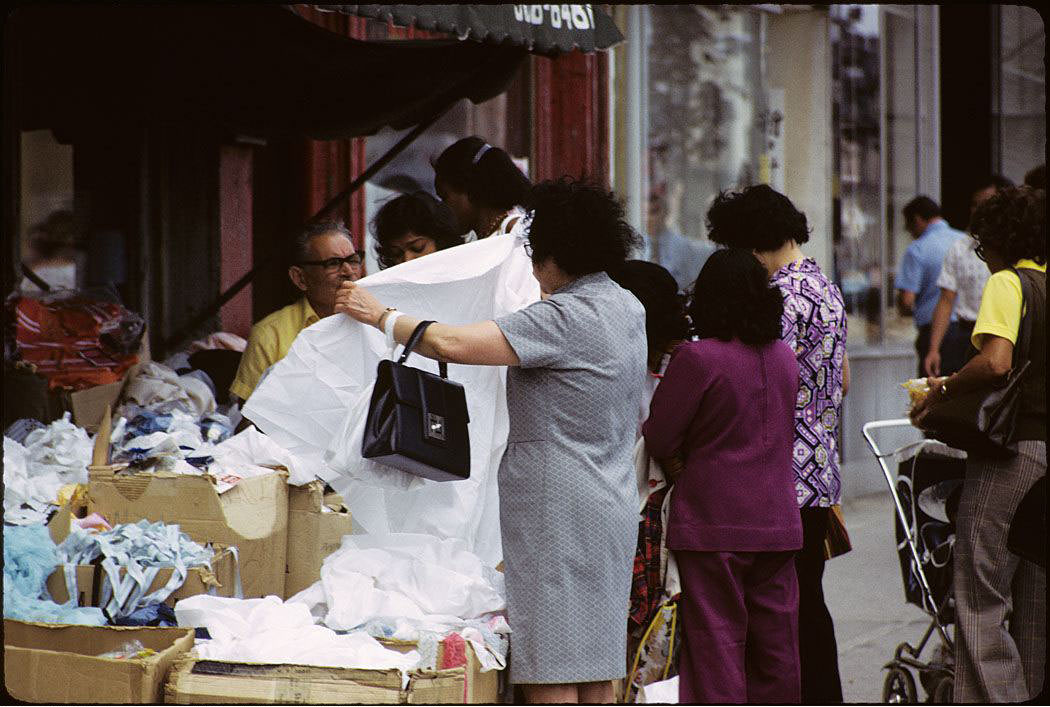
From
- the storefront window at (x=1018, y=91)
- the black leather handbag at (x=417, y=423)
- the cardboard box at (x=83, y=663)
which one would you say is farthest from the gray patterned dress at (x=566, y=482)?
the storefront window at (x=1018, y=91)

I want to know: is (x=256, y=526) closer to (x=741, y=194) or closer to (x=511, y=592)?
(x=511, y=592)

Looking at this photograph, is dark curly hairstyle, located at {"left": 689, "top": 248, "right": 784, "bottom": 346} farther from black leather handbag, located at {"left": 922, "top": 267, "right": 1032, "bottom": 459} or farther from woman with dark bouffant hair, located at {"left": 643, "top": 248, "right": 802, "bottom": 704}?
black leather handbag, located at {"left": 922, "top": 267, "right": 1032, "bottom": 459}

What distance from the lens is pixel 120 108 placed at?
294 inches

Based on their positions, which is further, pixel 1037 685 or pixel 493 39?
pixel 493 39

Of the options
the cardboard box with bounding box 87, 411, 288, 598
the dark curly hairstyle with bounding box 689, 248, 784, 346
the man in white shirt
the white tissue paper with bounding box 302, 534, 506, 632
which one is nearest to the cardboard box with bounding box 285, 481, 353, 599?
the cardboard box with bounding box 87, 411, 288, 598

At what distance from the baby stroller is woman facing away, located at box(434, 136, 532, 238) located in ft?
5.53

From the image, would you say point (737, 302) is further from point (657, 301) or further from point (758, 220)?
point (758, 220)

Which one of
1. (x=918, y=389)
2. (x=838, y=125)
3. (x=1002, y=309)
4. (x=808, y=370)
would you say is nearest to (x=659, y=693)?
(x=808, y=370)

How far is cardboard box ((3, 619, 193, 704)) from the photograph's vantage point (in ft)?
12.9

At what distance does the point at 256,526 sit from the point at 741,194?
2103 mm

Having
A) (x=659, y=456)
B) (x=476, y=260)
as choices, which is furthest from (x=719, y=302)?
(x=476, y=260)

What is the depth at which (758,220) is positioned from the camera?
5246mm

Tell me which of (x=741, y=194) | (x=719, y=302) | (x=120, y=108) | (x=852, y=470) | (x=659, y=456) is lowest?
(x=852, y=470)

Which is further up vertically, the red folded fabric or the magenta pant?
the red folded fabric
